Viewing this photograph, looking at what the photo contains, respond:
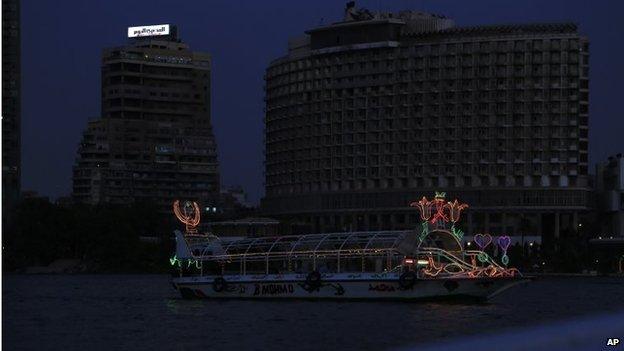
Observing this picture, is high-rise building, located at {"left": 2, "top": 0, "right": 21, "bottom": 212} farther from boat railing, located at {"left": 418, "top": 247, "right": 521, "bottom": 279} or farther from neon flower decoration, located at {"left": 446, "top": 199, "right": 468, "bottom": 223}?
neon flower decoration, located at {"left": 446, "top": 199, "right": 468, "bottom": 223}

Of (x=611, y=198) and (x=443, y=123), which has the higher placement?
(x=443, y=123)

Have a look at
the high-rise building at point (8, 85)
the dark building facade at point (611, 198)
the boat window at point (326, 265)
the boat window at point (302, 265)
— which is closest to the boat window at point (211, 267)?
the boat window at point (302, 265)

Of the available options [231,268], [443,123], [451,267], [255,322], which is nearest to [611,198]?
[443,123]

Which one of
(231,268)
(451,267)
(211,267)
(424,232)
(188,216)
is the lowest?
(231,268)

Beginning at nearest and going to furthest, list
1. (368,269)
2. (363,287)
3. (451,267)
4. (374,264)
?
(363,287) → (451,267) → (374,264) → (368,269)

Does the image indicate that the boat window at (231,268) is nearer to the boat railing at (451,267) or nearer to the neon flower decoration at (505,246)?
the boat railing at (451,267)

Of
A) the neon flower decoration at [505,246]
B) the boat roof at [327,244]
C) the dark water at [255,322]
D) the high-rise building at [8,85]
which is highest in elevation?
the high-rise building at [8,85]

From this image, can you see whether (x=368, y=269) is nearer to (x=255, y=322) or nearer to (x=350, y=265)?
(x=350, y=265)

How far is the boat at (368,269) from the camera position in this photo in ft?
182

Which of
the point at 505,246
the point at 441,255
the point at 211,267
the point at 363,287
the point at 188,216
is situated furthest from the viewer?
the point at 505,246

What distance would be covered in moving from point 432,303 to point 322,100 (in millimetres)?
106728

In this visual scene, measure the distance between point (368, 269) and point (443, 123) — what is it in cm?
9027

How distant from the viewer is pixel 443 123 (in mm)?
151125

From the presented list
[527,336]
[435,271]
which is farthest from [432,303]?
[527,336]
